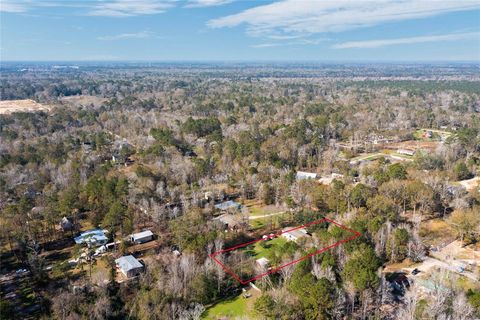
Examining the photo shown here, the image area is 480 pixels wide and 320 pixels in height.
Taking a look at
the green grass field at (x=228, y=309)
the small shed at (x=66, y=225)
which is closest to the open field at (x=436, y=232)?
the green grass field at (x=228, y=309)

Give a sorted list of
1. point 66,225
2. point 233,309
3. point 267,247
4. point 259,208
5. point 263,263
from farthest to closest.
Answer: point 259,208 < point 66,225 < point 267,247 < point 263,263 < point 233,309

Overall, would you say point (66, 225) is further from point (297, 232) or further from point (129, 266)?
point (297, 232)

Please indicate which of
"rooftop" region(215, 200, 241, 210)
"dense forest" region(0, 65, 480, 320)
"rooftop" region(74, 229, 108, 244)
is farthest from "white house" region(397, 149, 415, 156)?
"rooftop" region(74, 229, 108, 244)

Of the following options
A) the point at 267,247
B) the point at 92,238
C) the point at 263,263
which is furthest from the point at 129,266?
the point at 267,247

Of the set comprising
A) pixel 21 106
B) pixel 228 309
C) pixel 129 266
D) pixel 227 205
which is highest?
pixel 21 106

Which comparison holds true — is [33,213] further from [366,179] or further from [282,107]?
[282,107]

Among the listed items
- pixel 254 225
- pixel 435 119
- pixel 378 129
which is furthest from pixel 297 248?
pixel 435 119
